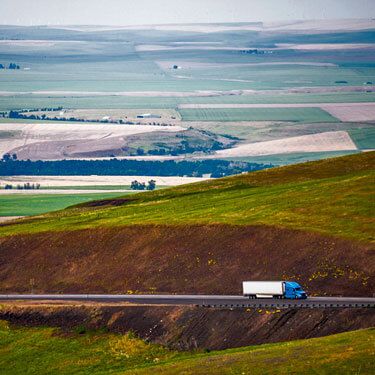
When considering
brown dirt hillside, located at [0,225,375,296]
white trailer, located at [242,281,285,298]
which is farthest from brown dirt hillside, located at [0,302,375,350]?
brown dirt hillside, located at [0,225,375,296]

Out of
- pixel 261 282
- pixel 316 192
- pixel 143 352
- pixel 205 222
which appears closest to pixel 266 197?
pixel 316 192

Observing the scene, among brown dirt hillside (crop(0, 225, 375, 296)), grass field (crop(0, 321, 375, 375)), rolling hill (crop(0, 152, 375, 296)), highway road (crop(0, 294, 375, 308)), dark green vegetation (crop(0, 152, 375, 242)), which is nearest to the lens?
grass field (crop(0, 321, 375, 375))

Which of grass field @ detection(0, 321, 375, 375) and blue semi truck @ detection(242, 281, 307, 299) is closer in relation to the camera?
grass field @ detection(0, 321, 375, 375)

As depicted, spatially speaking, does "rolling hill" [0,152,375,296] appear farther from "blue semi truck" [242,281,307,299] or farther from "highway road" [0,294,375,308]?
"blue semi truck" [242,281,307,299]

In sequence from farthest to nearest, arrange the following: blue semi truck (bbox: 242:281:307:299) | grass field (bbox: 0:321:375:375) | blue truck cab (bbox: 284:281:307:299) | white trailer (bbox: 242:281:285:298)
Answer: white trailer (bbox: 242:281:285:298)
blue semi truck (bbox: 242:281:307:299)
blue truck cab (bbox: 284:281:307:299)
grass field (bbox: 0:321:375:375)

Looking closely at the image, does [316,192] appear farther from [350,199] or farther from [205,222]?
[205,222]

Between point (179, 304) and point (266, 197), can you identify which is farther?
point (266, 197)

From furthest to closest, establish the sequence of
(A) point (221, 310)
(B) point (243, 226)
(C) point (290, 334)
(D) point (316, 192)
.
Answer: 1. (D) point (316, 192)
2. (B) point (243, 226)
3. (A) point (221, 310)
4. (C) point (290, 334)
